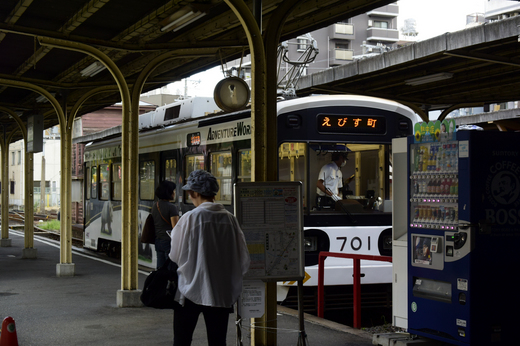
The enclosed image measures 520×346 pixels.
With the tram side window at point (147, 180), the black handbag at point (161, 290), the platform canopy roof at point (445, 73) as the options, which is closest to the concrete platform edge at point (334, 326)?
the black handbag at point (161, 290)

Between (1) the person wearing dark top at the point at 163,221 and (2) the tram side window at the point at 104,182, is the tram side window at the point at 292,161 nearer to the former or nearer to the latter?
(1) the person wearing dark top at the point at 163,221

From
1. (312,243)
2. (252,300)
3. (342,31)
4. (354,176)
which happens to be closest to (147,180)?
(354,176)

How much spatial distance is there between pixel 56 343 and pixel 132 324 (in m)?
1.12

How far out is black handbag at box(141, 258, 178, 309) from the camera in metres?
4.76

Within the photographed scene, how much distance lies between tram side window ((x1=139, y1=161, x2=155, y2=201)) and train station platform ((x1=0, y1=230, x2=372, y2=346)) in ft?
5.34

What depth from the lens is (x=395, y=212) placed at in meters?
6.98

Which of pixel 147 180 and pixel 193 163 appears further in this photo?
pixel 147 180

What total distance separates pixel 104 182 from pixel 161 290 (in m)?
12.0

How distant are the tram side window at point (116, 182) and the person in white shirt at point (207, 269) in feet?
35.4

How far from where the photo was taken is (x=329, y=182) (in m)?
9.56

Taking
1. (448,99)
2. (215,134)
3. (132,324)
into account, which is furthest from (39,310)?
(448,99)

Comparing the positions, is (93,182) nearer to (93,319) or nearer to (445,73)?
(445,73)

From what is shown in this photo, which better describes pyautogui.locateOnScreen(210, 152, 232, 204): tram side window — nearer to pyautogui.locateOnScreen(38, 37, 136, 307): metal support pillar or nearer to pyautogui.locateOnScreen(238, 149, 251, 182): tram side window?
pyautogui.locateOnScreen(238, 149, 251, 182): tram side window

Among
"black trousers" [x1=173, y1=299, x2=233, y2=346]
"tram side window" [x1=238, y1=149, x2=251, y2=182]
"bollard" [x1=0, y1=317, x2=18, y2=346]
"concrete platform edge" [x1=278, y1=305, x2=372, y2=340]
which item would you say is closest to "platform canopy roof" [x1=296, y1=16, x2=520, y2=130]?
"tram side window" [x1=238, y1=149, x2=251, y2=182]
